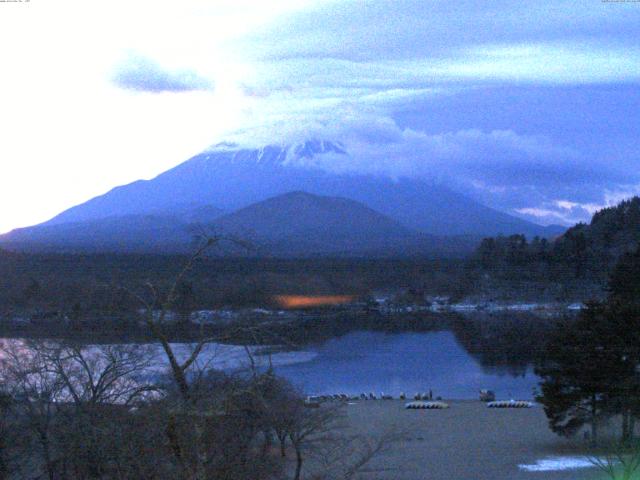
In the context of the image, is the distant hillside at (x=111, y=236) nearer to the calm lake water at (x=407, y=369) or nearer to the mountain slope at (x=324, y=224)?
the mountain slope at (x=324, y=224)

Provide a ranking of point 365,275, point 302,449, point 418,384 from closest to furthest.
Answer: point 302,449
point 365,275
point 418,384

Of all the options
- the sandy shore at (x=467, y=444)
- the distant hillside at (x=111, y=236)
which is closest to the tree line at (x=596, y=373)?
the sandy shore at (x=467, y=444)

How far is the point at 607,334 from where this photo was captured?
16312mm

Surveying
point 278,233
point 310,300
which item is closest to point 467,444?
point 310,300

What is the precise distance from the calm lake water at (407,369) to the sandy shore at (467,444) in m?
1.43

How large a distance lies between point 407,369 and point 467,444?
10111mm

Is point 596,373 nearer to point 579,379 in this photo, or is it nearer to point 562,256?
point 579,379

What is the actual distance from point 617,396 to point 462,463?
133 inches

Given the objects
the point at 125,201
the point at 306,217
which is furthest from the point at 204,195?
the point at 306,217

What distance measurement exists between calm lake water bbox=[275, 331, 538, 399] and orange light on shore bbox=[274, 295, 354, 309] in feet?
3.97

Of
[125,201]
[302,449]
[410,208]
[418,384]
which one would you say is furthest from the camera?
[410,208]

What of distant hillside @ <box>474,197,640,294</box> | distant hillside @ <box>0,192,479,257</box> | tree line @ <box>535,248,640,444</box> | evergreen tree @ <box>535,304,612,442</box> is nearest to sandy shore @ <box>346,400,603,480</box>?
evergreen tree @ <box>535,304,612,442</box>

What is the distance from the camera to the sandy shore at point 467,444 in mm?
13656

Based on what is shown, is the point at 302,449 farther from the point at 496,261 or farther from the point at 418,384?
the point at 496,261
